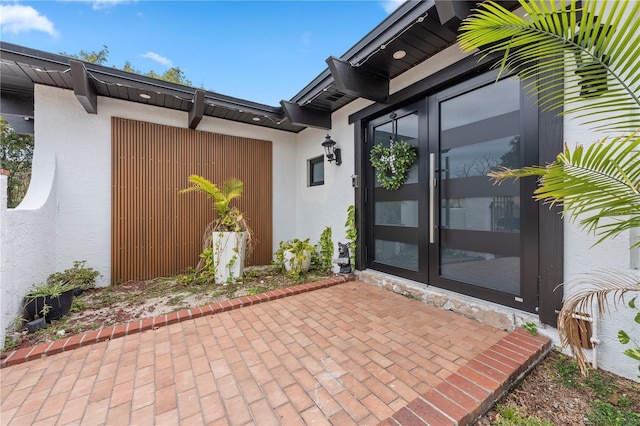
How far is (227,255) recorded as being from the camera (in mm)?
3994

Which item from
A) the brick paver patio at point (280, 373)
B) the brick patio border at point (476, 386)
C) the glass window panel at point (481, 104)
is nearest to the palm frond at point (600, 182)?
the brick patio border at point (476, 386)

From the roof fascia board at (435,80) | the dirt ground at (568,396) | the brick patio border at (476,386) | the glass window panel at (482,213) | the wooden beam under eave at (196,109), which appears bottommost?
the dirt ground at (568,396)

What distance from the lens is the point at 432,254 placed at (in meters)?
3.07

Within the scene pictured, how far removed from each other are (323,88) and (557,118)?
8.80 ft

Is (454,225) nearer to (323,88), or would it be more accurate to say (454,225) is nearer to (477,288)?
(477,288)

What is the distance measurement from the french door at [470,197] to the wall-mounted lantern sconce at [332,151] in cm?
110

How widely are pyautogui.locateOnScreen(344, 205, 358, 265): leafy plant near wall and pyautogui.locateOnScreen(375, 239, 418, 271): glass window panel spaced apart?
1.19 ft

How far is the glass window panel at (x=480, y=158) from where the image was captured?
245 cm

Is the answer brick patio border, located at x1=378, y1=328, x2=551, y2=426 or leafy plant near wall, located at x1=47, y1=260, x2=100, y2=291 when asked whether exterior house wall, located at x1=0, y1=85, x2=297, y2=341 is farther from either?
brick patio border, located at x1=378, y1=328, x2=551, y2=426

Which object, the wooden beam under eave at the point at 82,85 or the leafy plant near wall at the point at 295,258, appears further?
the leafy plant near wall at the point at 295,258

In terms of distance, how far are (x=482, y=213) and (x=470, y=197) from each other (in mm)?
208

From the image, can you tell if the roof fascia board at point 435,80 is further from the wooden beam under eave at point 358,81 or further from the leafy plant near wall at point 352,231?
the leafy plant near wall at point 352,231

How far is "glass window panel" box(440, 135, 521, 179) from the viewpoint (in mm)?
2445

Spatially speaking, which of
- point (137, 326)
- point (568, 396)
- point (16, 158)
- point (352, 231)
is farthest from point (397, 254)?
point (16, 158)
